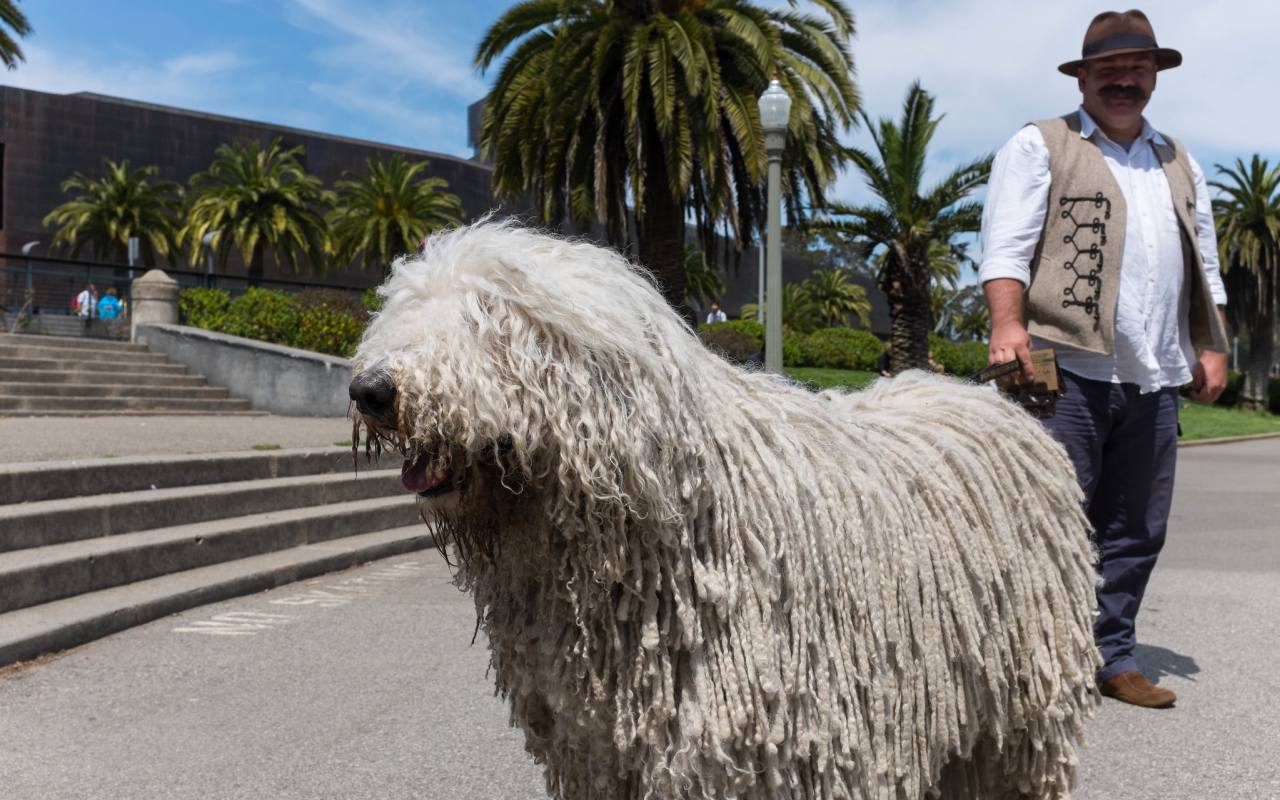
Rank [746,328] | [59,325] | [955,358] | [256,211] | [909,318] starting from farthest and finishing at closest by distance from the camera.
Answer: [256,211], [955,358], [746,328], [909,318], [59,325]

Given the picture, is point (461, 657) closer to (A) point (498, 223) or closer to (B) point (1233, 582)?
(A) point (498, 223)

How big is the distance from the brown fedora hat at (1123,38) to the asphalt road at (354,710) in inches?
95.5

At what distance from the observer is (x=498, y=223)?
2348 millimetres

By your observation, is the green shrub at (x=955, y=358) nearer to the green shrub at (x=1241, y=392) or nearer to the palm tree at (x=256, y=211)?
the palm tree at (x=256, y=211)

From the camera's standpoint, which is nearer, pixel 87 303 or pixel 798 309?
pixel 87 303

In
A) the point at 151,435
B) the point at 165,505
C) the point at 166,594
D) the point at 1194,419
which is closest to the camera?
the point at 166,594

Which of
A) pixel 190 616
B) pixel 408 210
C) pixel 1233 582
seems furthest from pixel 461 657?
pixel 408 210

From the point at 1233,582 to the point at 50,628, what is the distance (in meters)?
6.91

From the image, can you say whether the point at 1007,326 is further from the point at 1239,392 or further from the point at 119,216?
the point at 1239,392

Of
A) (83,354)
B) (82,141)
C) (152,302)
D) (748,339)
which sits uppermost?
(82,141)

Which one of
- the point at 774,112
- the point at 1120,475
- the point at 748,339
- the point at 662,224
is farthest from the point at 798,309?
the point at 1120,475

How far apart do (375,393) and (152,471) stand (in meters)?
6.32

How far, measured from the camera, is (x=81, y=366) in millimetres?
15648

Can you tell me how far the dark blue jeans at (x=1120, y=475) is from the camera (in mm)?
3881
